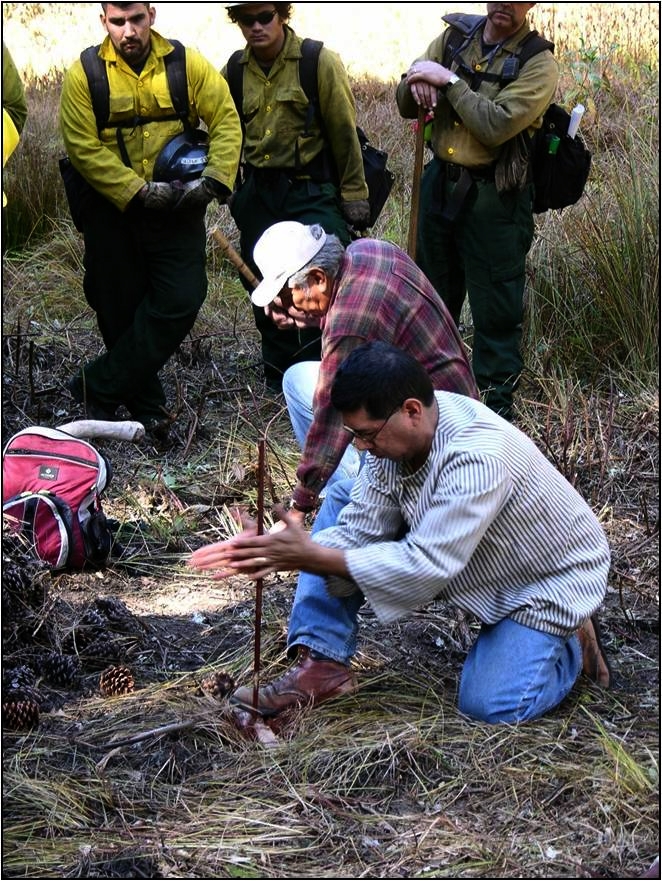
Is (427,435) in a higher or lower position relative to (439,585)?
higher

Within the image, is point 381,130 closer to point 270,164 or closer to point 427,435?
point 270,164

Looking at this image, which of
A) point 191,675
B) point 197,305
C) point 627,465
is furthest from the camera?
point 197,305

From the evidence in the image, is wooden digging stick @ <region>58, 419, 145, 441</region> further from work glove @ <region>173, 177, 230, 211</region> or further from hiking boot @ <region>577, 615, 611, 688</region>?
hiking boot @ <region>577, 615, 611, 688</region>

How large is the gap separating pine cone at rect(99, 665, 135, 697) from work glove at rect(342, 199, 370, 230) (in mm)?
2989

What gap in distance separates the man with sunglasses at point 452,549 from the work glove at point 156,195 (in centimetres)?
244

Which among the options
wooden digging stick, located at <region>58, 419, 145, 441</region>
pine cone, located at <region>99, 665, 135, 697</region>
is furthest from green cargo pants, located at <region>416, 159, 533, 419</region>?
pine cone, located at <region>99, 665, 135, 697</region>

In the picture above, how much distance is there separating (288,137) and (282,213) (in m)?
0.36

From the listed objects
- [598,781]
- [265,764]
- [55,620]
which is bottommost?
[55,620]

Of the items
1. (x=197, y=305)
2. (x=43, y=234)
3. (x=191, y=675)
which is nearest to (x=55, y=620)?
(x=191, y=675)

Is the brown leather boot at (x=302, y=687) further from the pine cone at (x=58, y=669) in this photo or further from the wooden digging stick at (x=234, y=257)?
the wooden digging stick at (x=234, y=257)

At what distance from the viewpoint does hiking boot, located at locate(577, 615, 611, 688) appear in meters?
3.31

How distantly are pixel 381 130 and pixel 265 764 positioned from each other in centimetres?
638

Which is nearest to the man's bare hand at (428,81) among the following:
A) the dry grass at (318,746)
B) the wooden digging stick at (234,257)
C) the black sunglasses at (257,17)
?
the black sunglasses at (257,17)

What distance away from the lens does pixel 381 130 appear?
8.61 m
